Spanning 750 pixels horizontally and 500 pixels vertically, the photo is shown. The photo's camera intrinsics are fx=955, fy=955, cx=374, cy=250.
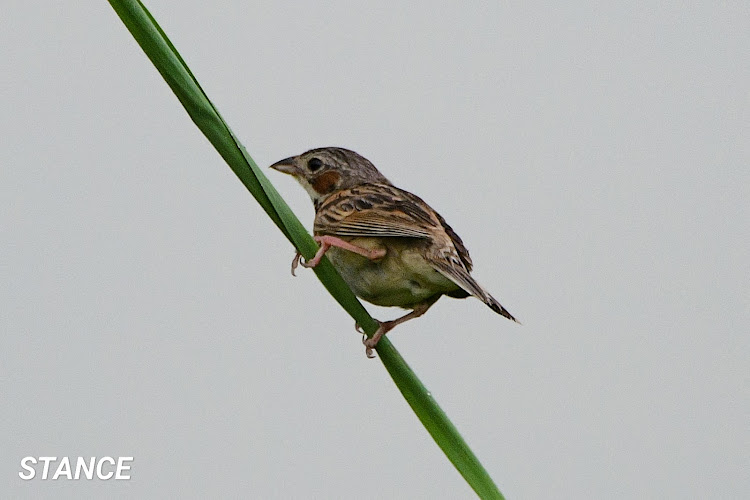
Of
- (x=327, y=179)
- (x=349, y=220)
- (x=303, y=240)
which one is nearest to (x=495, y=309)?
(x=303, y=240)

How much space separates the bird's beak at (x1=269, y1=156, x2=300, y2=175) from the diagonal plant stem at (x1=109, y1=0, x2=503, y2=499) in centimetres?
199

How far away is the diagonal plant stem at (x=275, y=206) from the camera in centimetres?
241

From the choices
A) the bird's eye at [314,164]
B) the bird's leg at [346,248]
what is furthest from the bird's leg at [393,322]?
the bird's eye at [314,164]

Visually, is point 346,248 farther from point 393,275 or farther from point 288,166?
point 288,166

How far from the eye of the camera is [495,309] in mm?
3521

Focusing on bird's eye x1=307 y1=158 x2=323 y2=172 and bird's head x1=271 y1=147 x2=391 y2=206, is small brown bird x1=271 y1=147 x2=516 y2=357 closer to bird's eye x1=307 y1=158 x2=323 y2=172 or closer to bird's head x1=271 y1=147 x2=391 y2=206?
bird's head x1=271 y1=147 x2=391 y2=206

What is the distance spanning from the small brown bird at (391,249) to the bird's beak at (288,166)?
54 cm

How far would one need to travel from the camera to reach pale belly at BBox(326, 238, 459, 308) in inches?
168

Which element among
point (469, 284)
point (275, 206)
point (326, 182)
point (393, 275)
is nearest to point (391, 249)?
point (393, 275)

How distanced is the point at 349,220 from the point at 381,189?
0.43 meters

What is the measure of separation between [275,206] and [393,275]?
64.6 inches

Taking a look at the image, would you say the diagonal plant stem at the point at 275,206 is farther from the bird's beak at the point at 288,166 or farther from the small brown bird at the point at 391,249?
the bird's beak at the point at 288,166

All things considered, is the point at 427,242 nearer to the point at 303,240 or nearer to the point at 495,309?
the point at 495,309

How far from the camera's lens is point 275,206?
109 inches
